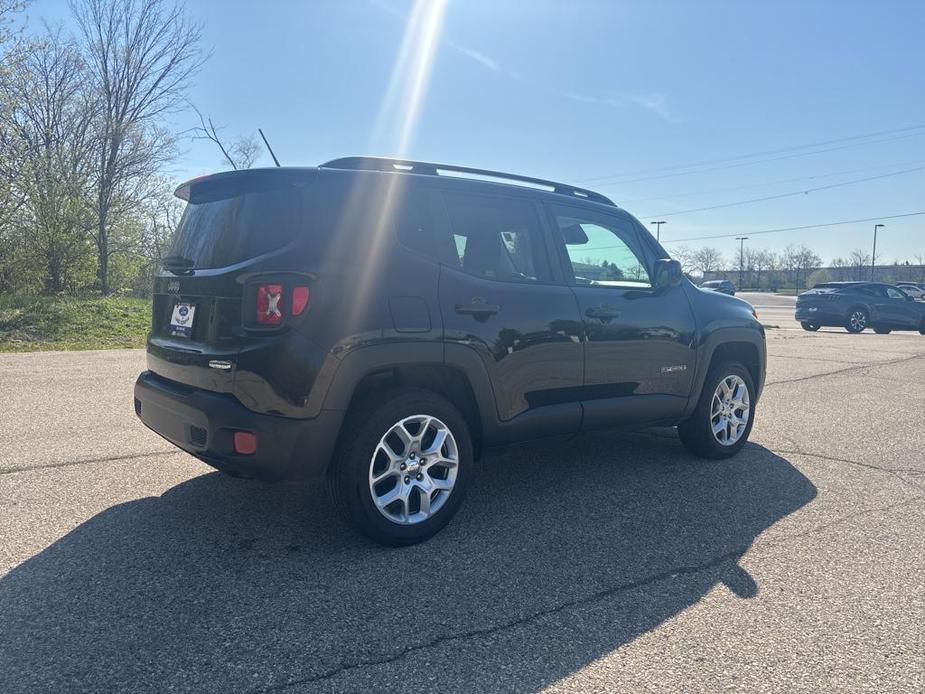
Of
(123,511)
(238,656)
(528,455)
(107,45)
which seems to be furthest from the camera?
(107,45)

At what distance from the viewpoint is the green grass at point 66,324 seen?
1205cm

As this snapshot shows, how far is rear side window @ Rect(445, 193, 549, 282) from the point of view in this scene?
3.64m

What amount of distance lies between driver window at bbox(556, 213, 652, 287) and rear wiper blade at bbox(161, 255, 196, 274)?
2197mm

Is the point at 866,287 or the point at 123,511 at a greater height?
the point at 866,287

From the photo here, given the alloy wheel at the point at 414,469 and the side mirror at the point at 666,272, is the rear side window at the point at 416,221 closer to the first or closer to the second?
the alloy wheel at the point at 414,469

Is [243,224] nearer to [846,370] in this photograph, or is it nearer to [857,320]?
[846,370]

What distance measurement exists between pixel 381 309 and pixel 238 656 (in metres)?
1.58

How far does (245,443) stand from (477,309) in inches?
53.0

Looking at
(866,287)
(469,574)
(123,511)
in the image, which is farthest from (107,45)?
(866,287)

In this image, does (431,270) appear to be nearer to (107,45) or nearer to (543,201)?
(543,201)

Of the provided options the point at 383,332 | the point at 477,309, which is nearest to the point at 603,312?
the point at 477,309

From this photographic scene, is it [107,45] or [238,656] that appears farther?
[107,45]

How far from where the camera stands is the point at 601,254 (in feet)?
14.6

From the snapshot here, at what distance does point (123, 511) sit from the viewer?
3707 millimetres
